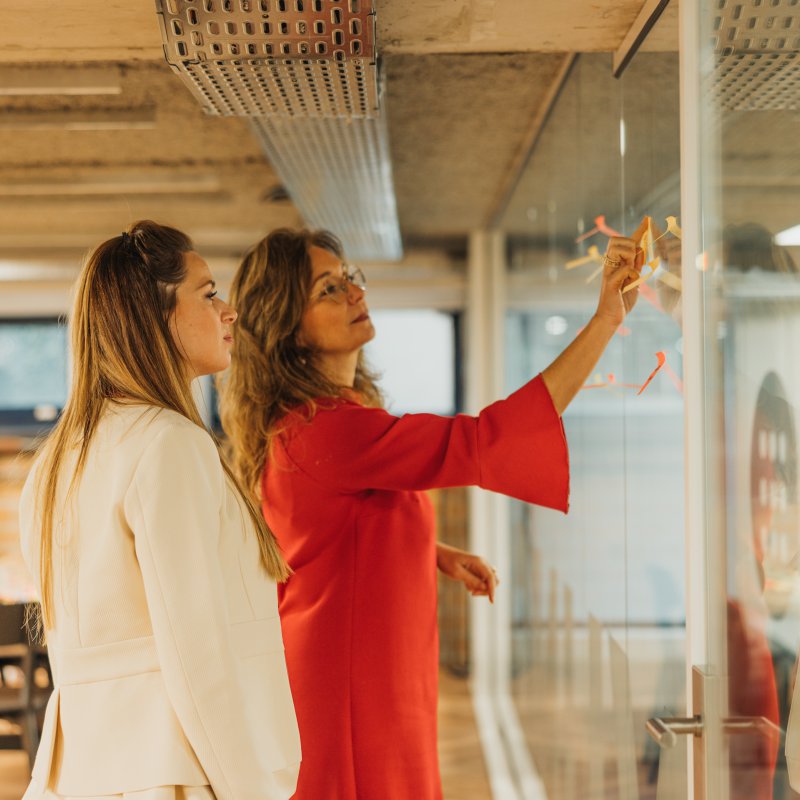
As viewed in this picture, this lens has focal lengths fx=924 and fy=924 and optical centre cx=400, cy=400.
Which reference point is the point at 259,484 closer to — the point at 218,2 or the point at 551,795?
the point at 218,2

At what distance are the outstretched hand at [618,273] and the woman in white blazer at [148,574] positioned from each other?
0.61m

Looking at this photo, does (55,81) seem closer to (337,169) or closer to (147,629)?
(337,169)

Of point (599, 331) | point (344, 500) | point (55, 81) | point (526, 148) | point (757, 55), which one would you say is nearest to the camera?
point (757, 55)

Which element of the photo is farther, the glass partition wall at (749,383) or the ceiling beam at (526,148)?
the ceiling beam at (526,148)

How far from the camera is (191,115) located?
322cm

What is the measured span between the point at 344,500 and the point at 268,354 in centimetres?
34

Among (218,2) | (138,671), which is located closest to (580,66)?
(218,2)

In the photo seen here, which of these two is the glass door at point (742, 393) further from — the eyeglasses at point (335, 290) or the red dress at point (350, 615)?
the eyeglasses at point (335, 290)

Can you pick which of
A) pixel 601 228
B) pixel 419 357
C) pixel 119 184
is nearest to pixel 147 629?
pixel 601 228

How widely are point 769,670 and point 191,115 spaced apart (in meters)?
2.74

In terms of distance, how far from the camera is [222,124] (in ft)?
10.9

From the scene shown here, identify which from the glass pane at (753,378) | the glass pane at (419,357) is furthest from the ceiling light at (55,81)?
the glass pane at (419,357)

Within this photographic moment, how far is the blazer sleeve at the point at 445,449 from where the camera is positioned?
1.46 metres

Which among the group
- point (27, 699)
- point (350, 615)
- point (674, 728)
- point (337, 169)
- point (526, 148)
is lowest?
point (27, 699)
